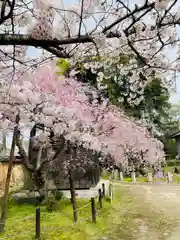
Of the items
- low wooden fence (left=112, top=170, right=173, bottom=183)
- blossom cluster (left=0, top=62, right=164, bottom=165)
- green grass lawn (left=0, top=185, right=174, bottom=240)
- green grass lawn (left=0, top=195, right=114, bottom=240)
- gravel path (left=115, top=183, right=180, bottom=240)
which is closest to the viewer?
green grass lawn (left=0, top=195, right=114, bottom=240)

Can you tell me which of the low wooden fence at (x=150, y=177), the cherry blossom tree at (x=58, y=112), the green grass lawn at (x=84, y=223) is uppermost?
the cherry blossom tree at (x=58, y=112)

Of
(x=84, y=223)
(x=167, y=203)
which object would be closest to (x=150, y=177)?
(x=167, y=203)

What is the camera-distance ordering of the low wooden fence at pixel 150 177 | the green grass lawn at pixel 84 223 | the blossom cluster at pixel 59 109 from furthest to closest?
the low wooden fence at pixel 150 177, the blossom cluster at pixel 59 109, the green grass lawn at pixel 84 223

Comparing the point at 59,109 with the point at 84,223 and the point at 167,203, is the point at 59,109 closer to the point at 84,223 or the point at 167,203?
the point at 84,223

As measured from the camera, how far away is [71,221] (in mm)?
10742

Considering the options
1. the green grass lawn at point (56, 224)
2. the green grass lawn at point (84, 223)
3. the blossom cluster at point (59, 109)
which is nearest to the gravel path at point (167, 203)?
the green grass lawn at point (84, 223)

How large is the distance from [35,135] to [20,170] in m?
4.55

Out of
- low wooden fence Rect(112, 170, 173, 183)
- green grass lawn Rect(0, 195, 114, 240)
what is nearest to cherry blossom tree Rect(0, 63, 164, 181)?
green grass lawn Rect(0, 195, 114, 240)

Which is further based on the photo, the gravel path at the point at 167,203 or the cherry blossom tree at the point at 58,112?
the cherry blossom tree at the point at 58,112

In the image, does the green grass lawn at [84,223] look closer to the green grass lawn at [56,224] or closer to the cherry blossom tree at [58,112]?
the green grass lawn at [56,224]

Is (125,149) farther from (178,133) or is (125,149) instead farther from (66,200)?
(178,133)

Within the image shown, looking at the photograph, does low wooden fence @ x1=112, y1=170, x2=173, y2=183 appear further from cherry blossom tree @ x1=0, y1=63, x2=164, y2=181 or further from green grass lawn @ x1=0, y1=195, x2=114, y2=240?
green grass lawn @ x1=0, y1=195, x2=114, y2=240

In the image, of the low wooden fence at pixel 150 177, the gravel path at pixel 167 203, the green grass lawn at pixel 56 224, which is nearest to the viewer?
the green grass lawn at pixel 56 224

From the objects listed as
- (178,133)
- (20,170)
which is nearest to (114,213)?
(20,170)
